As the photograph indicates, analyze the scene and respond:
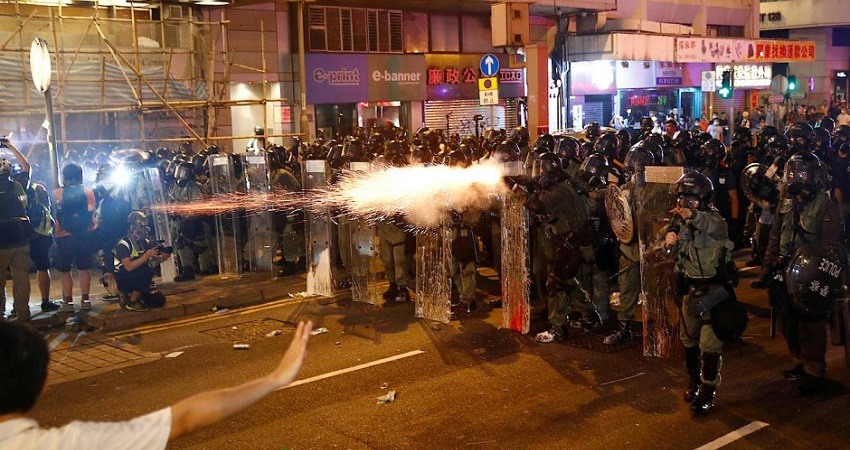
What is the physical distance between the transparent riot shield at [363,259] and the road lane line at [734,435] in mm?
5405

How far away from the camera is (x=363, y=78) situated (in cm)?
2719

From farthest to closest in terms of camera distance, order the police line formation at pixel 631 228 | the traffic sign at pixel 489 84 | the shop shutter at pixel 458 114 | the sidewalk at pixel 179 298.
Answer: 1. the shop shutter at pixel 458 114
2. the traffic sign at pixel 489 84
3. the sidewalk at pixel 179 298
4. the police line formation at pixel 631 228

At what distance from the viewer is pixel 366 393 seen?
7.54m

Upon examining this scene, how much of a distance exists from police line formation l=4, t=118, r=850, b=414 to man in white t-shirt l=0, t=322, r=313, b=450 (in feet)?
15.5

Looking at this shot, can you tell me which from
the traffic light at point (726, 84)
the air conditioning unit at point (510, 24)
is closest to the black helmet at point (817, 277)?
the air conditioning unit at point (510, 24)

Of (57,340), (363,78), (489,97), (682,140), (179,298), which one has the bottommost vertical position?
(57,340)

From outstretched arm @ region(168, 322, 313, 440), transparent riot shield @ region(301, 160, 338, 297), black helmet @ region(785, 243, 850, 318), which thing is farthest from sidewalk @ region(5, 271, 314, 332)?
outstretched arm @ region(168, 322, 313, 440)

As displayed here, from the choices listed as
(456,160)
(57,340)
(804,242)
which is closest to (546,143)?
(456,160)

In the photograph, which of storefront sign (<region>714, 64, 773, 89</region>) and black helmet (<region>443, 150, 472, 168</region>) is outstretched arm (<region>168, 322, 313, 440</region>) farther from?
storefront sign (<region>714, 64, 773, 89</region>)

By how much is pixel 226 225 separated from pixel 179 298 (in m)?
1.77

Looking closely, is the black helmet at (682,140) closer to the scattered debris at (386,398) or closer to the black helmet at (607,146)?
the black helmet at (607,146)

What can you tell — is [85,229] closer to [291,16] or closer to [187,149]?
[187,149]

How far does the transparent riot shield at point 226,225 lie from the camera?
12.9 meters

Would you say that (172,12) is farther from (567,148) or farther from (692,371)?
(692,371)
